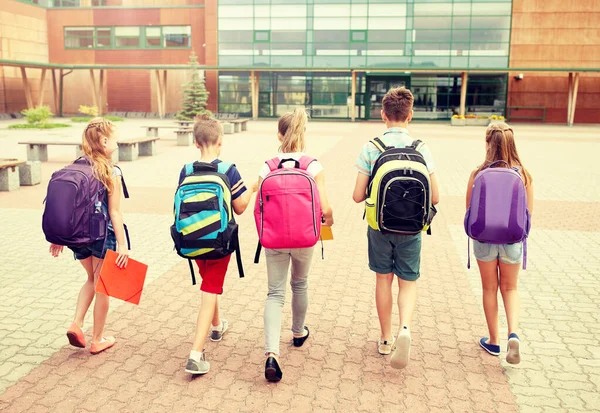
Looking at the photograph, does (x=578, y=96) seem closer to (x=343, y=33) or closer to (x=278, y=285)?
(x=343, y=33)

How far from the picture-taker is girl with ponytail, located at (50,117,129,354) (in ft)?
13.6

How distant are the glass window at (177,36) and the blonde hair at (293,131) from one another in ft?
137

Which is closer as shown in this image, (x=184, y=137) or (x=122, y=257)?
(x=122, y=257)

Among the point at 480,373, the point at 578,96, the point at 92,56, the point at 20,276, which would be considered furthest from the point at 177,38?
the point at 480,373

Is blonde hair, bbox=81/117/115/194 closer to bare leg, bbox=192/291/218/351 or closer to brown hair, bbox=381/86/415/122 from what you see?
bare leg, bbox=192/291/218/351

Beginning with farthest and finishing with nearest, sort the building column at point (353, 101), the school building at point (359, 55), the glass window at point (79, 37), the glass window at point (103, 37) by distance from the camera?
1. the glass window at point (79, 37)
2. the glass window at point (103, 37)
3. the building column at point (353, 101)
4. the school building at point (359, 55)

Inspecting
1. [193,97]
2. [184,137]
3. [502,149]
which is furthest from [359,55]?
[502,149]

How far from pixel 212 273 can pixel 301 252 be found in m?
0.62

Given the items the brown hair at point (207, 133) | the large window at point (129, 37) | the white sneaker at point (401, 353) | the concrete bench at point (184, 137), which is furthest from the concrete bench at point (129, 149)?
the large window at point (129, 37)

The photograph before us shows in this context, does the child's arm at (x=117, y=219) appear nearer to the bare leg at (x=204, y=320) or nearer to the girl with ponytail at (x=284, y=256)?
the bare leg at (x=204, y=320)

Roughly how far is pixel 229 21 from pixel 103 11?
10660mm

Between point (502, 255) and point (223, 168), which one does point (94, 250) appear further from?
point (502, 255)

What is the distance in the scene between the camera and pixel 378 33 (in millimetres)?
39000

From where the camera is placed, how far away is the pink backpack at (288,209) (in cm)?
381
